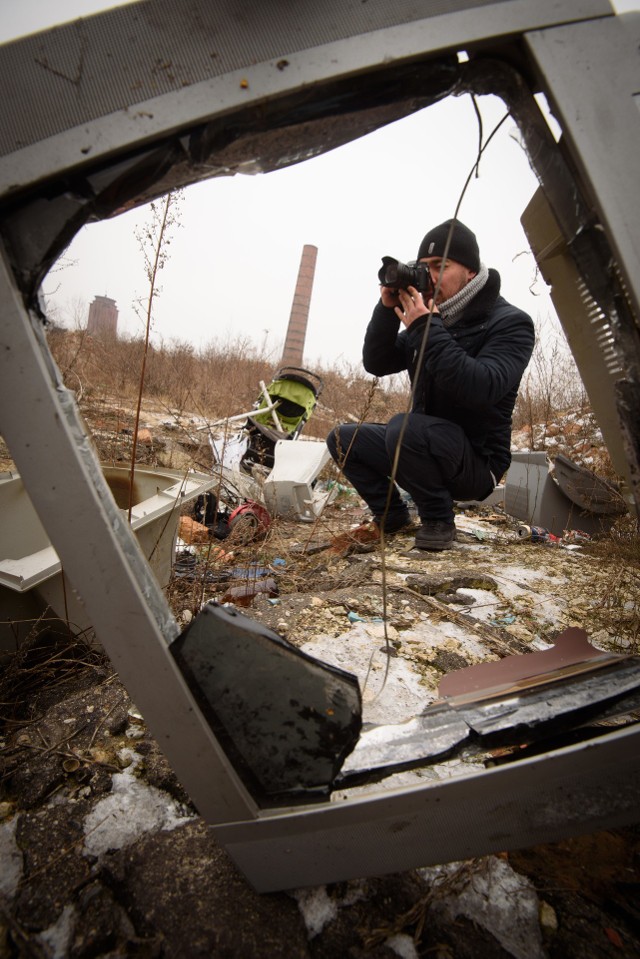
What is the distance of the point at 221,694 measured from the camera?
56cm

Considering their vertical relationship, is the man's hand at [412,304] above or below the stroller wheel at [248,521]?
above

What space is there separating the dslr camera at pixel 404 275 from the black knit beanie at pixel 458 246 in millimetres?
160

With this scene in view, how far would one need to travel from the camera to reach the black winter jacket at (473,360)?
75.2 inches

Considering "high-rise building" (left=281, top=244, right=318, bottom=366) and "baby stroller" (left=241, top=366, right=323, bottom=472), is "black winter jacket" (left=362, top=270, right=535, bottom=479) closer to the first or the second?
"baby stroller" (left=241, top=366, right=323, bottom=472)

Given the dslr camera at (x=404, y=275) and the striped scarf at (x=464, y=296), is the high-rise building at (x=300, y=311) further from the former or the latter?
the dslr camera at (x=404, y=275)

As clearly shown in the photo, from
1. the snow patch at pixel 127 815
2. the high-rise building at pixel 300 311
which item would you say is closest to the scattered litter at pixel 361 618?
the snow patch at pixel 127 815

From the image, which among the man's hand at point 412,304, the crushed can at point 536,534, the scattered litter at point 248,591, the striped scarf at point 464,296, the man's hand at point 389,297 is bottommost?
the crushed can at point 536,534

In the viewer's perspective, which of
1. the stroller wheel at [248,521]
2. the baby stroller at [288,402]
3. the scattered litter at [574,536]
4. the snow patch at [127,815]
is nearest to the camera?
the snow patch at [127,815]

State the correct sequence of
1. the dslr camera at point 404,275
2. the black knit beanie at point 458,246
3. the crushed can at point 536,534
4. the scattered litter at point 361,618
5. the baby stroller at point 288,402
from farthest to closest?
the baby stroller at point 288,402 → the crushed can at point 536,534 → the black knit beanie at point 458,246 → the dslr camera at point 404,275 → the scattered litter at point 361,618

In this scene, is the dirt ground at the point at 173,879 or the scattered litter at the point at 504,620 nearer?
the dirt ground at the point at 173,879

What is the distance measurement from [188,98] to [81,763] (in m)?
1.14

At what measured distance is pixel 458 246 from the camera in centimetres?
198

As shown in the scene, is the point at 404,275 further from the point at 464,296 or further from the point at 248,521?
the point at 248,521

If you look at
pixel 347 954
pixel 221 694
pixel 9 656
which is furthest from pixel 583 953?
pixel 9 656
